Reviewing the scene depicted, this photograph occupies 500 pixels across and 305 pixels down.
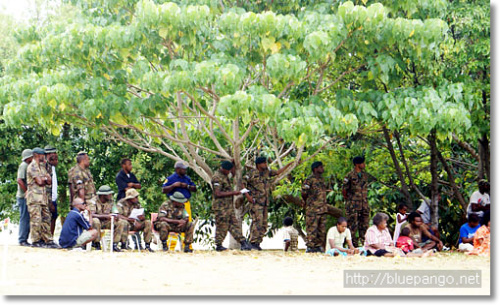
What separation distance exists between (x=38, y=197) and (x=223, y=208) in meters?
2.74

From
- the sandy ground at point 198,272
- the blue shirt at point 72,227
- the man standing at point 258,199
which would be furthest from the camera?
the man standing at point 258,199

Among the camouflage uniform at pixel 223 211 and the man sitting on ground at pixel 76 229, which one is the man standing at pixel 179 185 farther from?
the man sitting on ground at pixel 76 229

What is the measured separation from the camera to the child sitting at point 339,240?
37.5ft

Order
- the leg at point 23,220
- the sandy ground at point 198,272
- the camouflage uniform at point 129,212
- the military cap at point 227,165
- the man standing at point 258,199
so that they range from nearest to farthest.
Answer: the sandy ground at point 198,272, the camouflage uniform at point 129,212, the leg at point 23,220, the military cap at point 227,165, the man standing at point 258,199

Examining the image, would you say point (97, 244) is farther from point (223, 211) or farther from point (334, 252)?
point (334, 252)

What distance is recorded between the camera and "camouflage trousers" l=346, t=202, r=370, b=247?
41.5ft

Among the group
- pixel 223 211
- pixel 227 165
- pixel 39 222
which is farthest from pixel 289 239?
pixel 39 222

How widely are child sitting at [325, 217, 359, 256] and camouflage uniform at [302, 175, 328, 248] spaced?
76 cm

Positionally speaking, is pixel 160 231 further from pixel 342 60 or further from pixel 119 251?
pixel 342 60

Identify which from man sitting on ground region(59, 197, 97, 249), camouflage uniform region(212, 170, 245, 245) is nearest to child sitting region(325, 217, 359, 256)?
camouflage uniform region(212, 170, 245, 245)

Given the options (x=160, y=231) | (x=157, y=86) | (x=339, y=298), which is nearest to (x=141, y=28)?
(x=157, y=86)

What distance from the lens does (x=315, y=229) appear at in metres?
12.4

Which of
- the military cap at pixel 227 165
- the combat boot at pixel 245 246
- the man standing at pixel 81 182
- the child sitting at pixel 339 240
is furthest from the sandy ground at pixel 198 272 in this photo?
the military cap at pixel 227 165

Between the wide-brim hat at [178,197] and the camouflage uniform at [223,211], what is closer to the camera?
the wide-brim hat at [178,197]
